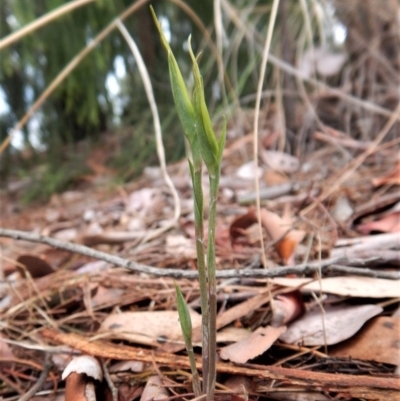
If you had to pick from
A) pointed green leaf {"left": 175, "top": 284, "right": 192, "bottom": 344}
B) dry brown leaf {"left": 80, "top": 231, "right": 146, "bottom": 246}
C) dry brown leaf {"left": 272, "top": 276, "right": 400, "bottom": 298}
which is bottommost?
pointed green leaf {"left": 175, "top": 284, "right": 192, "bottom": 344}

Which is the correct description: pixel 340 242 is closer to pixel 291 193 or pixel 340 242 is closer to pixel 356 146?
pixel 291 193

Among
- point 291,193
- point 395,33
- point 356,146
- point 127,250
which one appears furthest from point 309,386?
point 395,33

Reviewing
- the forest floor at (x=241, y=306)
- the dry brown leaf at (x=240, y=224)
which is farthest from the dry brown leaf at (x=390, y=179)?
the dry brown leaf at (x=240, y=224)

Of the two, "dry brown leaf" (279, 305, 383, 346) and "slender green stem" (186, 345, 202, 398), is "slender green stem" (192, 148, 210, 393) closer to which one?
"slender green stem" (186, 345, 202, 398)

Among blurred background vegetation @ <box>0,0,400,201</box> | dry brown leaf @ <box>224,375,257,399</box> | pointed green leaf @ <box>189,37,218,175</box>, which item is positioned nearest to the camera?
pointed green leaf @ <box>189,37,218,175</box>

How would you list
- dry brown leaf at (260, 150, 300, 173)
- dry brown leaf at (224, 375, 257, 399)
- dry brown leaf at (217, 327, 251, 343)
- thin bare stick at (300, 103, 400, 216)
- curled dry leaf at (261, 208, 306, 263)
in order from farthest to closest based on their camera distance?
dry brown leaf at (260, 150, 300, 173) → thin bare stick at (300, 103, 400, 216) → curled dry leaf at (261, 208, 306, 263) → dry brown leaf at (217, 327, 251, 343) → dry brown leaf at (224, 375, 257, 399)

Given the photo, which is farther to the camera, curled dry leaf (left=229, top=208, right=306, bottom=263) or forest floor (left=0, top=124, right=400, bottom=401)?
curled dry leaf (left=229, top=208, right=306, bottom=263)

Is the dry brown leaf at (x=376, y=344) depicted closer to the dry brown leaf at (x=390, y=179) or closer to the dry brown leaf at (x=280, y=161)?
the dry brown leaf at (x=390, y=179)

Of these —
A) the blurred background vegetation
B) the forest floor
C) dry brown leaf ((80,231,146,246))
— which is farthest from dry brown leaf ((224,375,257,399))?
the blurred background vegetation
